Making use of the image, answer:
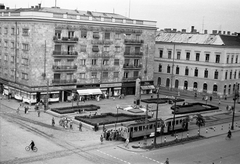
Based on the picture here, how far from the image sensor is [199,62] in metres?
93.2

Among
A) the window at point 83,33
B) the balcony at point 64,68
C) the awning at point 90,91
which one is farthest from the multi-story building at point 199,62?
the balcony at point 64,68

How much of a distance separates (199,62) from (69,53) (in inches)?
1427

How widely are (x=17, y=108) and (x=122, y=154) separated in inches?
1179

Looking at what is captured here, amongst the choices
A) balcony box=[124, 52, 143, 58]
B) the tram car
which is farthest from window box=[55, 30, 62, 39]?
the tram car

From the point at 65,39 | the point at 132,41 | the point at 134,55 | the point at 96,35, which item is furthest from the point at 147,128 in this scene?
the point at 132,41

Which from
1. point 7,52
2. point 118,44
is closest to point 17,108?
point 7,52

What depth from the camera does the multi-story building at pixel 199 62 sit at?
296 feet

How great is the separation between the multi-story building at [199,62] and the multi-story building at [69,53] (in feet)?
38.9

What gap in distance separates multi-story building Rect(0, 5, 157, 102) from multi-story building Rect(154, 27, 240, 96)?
11871mm

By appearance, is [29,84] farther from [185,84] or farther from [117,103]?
[185,84]

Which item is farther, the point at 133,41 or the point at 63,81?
the point at 133,41

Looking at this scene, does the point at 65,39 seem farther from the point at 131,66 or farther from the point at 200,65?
the point at 200,65

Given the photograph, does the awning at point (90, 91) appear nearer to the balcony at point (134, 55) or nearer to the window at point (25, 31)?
the balcony at point (134, 55)

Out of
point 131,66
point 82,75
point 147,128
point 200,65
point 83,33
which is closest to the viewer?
point 147,128
